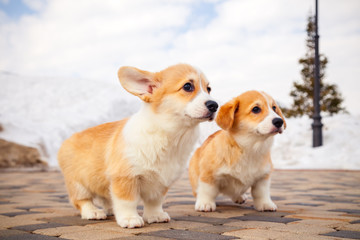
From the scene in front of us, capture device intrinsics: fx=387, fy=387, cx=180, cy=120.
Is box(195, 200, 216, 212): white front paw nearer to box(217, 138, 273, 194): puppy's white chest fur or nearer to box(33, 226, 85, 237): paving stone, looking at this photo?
box(217, 138, 273, 194): puppy's white chest fur

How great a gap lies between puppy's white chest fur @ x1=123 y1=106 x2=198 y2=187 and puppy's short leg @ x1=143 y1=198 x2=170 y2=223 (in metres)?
0.26

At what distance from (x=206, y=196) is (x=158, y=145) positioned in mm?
1023

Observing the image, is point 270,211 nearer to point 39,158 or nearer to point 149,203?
point 149,203

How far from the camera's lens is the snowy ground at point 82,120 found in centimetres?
958

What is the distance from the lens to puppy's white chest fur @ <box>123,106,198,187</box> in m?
2.62

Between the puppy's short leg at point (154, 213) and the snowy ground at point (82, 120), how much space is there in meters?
7.07

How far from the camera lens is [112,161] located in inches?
108

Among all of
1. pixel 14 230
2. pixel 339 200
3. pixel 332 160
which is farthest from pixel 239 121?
pixel 332 160

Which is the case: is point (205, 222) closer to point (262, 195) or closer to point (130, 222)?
point (130, 222)

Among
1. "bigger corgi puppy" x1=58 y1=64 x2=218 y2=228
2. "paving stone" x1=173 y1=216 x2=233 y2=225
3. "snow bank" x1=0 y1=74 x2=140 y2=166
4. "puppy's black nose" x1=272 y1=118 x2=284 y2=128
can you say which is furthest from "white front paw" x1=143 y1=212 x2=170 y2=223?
"snow bank" x1=0 y1=74 x2=140 y2=166

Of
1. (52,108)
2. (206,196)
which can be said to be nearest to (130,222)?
(206,196)

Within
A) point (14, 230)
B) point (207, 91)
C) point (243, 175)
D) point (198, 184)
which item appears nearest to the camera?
point (14, 230)

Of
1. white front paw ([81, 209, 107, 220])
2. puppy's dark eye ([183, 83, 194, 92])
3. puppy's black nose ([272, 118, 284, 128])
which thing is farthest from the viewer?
puppy's black nose ([272, 118, 284, 128])

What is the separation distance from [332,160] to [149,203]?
7526 mm
